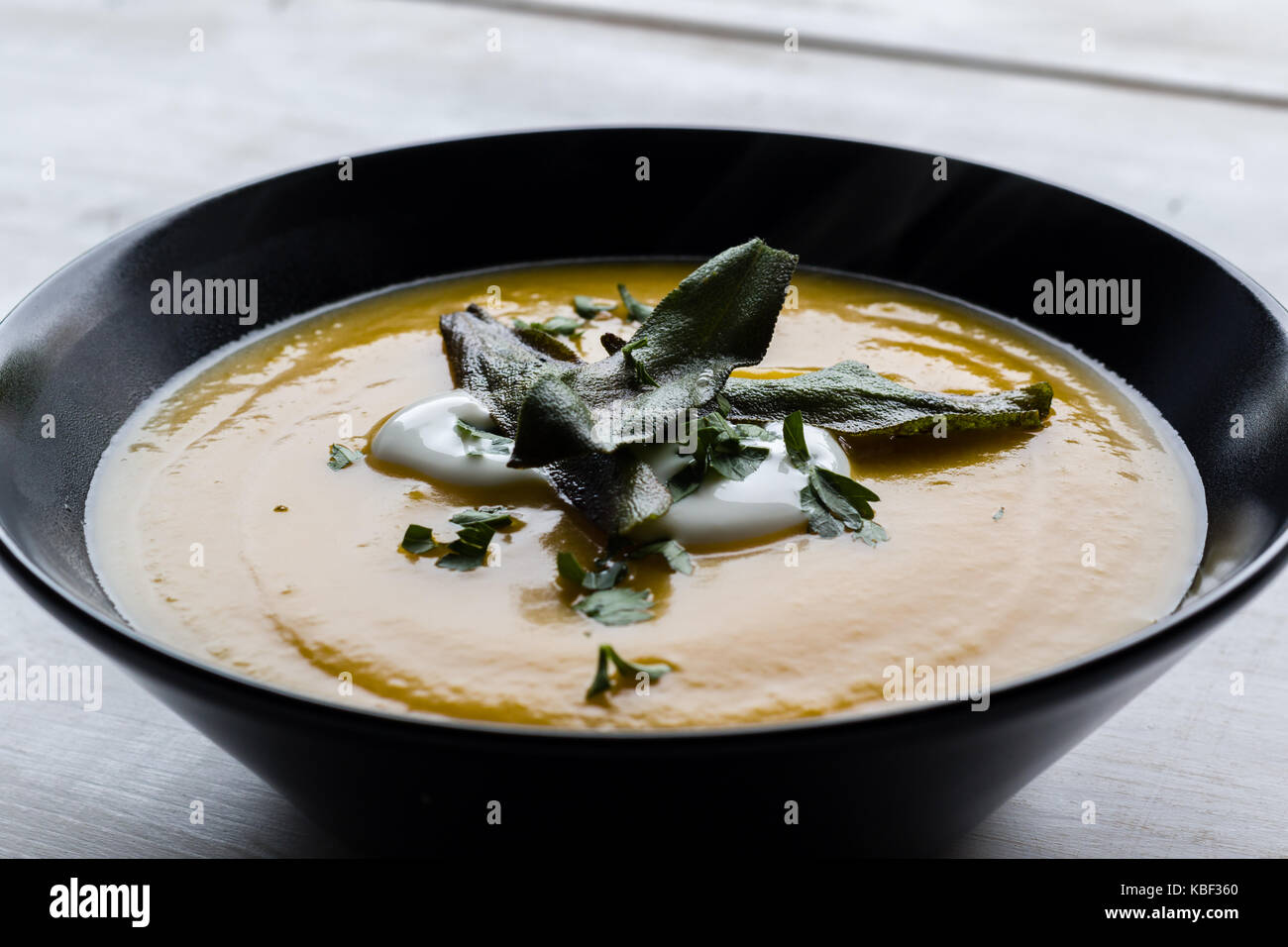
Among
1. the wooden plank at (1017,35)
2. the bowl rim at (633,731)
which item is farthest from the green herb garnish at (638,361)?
the wooden plank at (1017,35)

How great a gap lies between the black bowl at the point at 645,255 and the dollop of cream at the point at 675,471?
43 centimetres

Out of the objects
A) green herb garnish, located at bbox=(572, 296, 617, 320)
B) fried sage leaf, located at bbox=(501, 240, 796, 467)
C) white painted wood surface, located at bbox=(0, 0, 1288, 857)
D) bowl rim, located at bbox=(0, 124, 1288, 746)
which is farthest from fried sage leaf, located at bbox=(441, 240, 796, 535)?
white painted wood surface, located at bbox=(0, 0, 1288, 857)

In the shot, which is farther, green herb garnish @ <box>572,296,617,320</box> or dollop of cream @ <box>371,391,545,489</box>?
green herb garnish @ <box>572,296,617,320</box>

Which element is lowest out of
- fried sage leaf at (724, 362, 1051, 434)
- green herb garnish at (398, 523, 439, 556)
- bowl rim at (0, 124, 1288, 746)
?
bowl rim at (0, 124, 1288, 746)

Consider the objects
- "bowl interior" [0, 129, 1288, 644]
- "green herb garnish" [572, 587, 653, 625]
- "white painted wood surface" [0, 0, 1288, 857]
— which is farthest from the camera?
"white painted wood surface" [0, 0, 1288, 857]

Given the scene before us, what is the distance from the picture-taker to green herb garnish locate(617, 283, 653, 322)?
2377 millimetres

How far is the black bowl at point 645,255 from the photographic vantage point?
1.17 m

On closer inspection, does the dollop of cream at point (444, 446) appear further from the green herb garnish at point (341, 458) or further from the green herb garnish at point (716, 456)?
the green herb garnish at point (716, 456)

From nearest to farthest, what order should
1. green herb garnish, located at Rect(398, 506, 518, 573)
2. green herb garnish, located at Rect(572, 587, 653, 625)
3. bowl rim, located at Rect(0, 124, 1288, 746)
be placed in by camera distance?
bowl rim, located at Rect(0, 124, 1288, 746)
green herb garnish, located at Rect(572, 587, 653, 625)
green herb garnish, located at Rect(398, 506, 518, 573)

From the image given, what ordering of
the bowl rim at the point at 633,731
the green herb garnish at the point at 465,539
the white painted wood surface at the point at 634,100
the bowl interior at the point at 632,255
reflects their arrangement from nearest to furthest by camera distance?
the bowl rim at the point at 633,731
the green herb garnish at the point at 465,539
the bowl interior at the point at 632,255
the white painted wood surface at the point at 634,100

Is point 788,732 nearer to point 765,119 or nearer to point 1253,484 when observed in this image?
point 1253,484

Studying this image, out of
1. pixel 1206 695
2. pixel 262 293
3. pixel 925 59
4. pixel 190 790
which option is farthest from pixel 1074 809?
Answer: pixel 925 59

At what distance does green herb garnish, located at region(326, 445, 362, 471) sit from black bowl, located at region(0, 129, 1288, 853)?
34 cm

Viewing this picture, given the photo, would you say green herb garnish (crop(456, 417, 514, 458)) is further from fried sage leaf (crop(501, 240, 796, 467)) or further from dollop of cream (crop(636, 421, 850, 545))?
dollop of cream (crop(636, 421, 850, 545))
